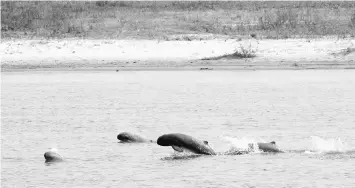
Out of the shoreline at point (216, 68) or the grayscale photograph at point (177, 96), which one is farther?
the shoreline at point (216, 68)

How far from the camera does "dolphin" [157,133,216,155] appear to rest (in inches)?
640

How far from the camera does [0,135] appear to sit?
1927cm

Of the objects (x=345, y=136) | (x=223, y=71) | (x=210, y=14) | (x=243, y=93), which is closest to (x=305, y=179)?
(x=345, y=136)

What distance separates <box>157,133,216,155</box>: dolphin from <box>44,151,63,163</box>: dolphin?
1.55m

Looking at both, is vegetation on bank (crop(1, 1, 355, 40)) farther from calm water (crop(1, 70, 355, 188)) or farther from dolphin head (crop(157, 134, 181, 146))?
dolphin head (crop(157, 134, 181, 146))

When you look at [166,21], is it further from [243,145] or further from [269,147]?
[269,147]

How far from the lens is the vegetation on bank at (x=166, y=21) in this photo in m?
39.8

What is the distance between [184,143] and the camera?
16359 millimetres

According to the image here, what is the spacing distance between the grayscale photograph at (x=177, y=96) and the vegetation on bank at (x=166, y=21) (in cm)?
9

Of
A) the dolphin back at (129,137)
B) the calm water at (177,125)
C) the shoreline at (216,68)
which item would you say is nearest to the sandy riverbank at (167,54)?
the shoreline at (216,68)

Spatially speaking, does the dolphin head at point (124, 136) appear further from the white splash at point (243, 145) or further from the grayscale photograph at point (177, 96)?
the white splash at point (243, 145)

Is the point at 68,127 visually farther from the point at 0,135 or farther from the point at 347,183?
the point at 347,183

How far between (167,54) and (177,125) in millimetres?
15125

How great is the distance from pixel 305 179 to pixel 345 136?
3.97 m
